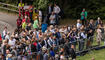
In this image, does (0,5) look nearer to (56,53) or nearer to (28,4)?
(28,4)

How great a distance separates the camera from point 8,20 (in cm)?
2964

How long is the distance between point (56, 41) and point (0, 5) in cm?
1425

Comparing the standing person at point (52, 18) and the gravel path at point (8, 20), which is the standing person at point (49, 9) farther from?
the gravel path at point (8, 20)

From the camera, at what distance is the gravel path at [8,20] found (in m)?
28.0

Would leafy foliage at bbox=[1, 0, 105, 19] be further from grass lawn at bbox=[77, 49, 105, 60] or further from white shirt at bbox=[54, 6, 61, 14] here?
grass lawn at bbox=[77, 49, 105, 60]

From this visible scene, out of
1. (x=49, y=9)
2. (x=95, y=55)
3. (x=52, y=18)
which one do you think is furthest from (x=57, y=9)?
(x=95, y=55)

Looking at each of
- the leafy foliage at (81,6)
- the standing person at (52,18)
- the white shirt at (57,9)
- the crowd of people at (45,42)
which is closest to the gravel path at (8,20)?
the leafy foliage at (81,6)

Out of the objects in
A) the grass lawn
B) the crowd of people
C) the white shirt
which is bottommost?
the grass lawn

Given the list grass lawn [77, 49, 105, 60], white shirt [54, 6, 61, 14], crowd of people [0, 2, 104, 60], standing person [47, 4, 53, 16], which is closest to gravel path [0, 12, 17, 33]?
crowd of people [0, 2, 104, 60]

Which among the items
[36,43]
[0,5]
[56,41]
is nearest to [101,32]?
[56,41]

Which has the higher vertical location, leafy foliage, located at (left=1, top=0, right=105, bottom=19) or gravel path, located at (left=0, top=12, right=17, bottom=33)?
leafy foliage, located at (left=1, top=0, right=105, bottom=19)

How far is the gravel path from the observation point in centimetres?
2803

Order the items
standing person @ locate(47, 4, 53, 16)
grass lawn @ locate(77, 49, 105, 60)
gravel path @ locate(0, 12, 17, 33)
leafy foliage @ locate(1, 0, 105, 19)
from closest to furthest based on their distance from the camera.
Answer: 1. grass lawn @ locate(77, 49, 105, 60)
2. standing person @ locate(47, 4, 53, 16)
3. gravel path @ locate(0, 12, 17, 33)
4. leafy foliage @ locate(1, 0, 105, 19)

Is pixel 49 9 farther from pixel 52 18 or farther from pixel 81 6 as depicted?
pixel 81 6
